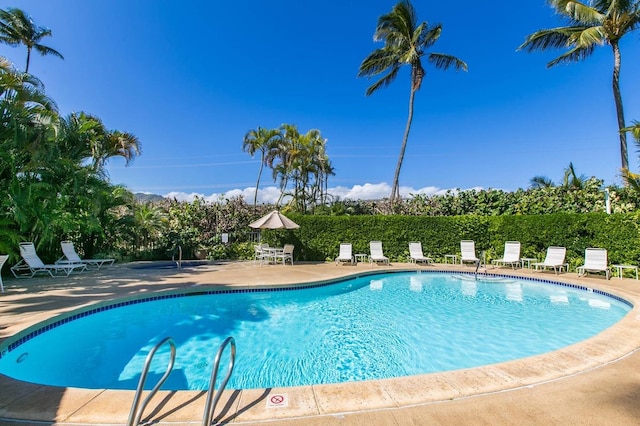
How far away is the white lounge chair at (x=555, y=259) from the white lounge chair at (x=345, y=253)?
6.72 m

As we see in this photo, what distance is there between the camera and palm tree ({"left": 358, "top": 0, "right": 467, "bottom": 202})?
53.4 feet

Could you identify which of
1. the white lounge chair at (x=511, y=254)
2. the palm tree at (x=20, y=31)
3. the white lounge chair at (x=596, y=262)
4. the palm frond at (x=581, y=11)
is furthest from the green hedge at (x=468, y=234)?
the palm tree at (x=20, y=31)

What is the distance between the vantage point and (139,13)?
11289mm

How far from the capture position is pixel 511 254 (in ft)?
39.1

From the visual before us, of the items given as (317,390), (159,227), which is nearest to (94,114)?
(159,227)

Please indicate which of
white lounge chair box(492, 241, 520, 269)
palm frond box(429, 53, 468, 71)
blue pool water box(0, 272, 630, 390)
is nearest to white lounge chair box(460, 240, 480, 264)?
white lounge chair box(492, 241, 520, 269)

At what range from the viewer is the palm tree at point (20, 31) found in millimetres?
15047

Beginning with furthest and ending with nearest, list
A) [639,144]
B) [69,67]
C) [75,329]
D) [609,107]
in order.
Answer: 1. [609,107]
2. [69,67]
3. [639,144]
4. [75,329]

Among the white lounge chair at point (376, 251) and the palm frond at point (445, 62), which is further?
the palm frond at point (445, 62)

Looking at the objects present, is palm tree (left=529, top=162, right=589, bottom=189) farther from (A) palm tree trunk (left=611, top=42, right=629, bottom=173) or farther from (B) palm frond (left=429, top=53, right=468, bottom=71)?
(B) palm frond (left=429, top=53, right=468, bottom=71)

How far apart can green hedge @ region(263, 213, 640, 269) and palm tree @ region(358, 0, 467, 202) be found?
3.42 meters

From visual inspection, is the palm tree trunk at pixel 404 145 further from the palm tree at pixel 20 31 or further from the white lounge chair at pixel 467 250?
the palm tree at pixel 20 31

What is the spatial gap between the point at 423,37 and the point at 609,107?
9.40 metres

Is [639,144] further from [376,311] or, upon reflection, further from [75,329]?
[75,329]
